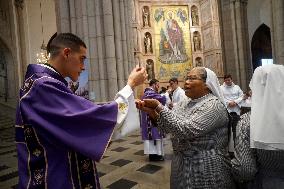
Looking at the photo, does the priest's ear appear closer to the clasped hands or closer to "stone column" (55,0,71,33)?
the clasped hands

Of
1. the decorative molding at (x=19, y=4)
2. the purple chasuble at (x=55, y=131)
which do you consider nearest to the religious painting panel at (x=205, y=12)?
the decorative molding at (x=19, y=4)

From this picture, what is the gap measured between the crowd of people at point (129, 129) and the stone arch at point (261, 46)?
17.2 meters

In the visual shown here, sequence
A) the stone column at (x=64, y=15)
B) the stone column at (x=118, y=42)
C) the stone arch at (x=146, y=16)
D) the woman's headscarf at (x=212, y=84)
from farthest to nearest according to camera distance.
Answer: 1. the stone arch at (x=146, y=16)
2. the stone column at (x=118, y=42)
3. the stone column at (x=64, y=15)
4. the woman's headscarf at (x=212, y=84)

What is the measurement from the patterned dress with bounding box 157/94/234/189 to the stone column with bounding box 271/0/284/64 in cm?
748

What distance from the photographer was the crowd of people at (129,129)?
1.54 meters

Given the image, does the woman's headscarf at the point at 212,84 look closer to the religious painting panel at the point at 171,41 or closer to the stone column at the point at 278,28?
the stone column at the point at 278,28

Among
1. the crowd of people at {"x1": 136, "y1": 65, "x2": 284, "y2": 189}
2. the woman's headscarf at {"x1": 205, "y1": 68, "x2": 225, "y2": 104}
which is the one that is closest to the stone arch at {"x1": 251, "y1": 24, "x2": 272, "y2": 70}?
the woman's headscarf at {"x1": 205, "y1": 68, "x2": 225, "y2": 104}

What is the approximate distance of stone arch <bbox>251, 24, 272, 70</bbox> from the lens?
17.8 metres

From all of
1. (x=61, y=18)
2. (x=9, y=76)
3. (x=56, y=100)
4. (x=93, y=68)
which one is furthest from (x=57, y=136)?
(x=9, y=76)

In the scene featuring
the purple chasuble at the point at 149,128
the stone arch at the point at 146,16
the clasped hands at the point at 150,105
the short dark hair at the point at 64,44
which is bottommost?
the purple chasuble at the point at 149,128

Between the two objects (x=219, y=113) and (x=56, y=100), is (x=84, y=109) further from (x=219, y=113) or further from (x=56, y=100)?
(x=219, y=113)

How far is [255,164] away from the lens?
6.15 feet

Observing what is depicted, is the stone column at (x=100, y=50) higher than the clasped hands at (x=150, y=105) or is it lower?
higher

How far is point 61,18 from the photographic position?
7.99m
